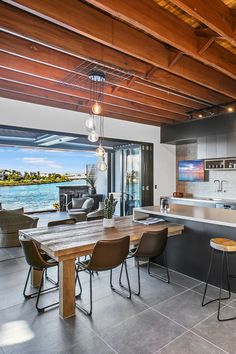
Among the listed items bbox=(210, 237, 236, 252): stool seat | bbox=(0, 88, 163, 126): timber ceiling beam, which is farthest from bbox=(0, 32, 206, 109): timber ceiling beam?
bbox=(210, 237, 236, 252): stool seat

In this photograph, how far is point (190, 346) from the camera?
2025 mm

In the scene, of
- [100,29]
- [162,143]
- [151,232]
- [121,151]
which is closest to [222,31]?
[100,29]

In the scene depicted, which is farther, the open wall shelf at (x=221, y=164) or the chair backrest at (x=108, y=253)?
the open wall shelf at (x=221, y=164)

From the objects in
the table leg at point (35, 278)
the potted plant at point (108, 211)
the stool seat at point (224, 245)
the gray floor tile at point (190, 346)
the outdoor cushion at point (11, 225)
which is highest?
the potted plant at point (108, 211)

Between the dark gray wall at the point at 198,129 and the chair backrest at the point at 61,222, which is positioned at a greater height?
the dark gray wall at the point at 198,129

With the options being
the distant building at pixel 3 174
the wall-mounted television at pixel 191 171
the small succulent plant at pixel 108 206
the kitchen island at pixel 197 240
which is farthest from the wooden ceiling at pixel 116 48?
the distant building at pixel 3 174

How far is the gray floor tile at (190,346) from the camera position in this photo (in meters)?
1.96

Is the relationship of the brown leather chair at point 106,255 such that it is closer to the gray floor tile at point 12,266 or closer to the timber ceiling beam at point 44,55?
the gray floor tile at point 12,266

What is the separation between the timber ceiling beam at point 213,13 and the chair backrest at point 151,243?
7.14 feet

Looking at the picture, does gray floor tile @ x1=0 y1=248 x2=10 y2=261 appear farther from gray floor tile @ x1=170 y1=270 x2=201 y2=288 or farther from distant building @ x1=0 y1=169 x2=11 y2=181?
distant building @ x1=0 y1=169 x2=11 y2=181

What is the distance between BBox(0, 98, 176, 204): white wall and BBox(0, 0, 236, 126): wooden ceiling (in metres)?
0.22

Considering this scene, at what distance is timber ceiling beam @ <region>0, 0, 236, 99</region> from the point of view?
2.12 metres

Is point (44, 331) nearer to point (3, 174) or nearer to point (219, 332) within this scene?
point (219, 332)

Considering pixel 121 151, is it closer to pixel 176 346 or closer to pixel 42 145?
pixel 42 145
